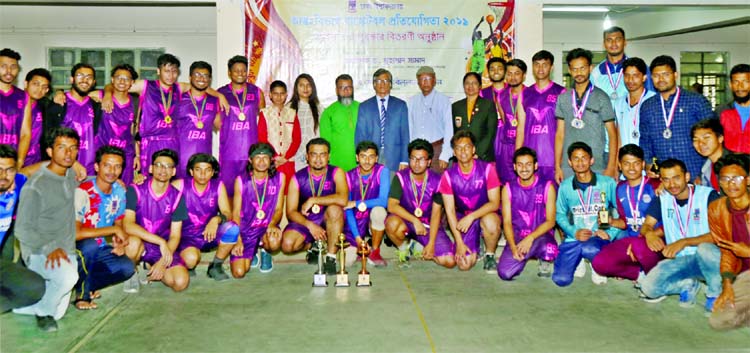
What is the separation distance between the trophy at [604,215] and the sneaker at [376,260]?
179 centimetres

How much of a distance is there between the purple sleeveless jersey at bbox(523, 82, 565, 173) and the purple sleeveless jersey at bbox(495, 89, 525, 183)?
0.71 feet

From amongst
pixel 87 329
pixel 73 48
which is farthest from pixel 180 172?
pixel 73 48

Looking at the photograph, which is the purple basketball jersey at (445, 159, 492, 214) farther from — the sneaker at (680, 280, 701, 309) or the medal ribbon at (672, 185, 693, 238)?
the sneaker at (680, 280, 701, 309)

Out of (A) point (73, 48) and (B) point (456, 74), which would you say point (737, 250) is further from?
(A) point (73, 48)

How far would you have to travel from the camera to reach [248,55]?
7.42m

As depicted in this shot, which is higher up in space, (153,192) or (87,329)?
(153,192)

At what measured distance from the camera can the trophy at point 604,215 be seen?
5078 millimetres

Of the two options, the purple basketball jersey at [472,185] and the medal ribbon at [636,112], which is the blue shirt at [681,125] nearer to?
the medal ribbon at [636,112]

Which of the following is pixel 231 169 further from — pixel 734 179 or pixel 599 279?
pixel 734 179

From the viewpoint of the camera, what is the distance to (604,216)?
5.08 meters

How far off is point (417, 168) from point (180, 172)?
2.23m

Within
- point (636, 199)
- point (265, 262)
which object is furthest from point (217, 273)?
point (636, 199)

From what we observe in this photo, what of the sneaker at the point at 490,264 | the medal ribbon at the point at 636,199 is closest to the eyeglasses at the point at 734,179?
the medal ribbon at the point at 636,199

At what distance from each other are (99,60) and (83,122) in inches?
268
